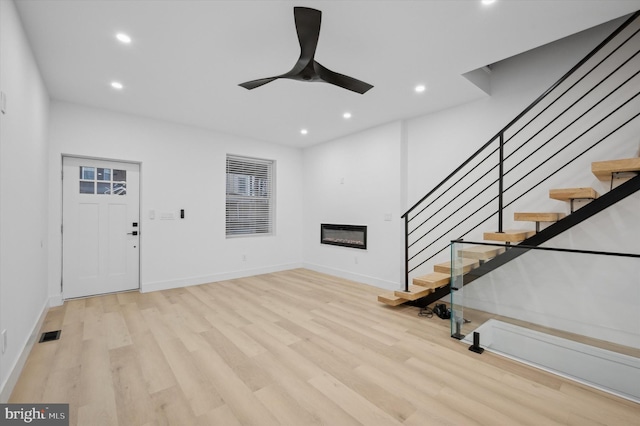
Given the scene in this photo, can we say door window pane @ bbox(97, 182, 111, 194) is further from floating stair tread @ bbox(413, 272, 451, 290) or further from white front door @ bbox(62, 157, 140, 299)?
floating stair tread @ bbox(413, 272, 451, 290)

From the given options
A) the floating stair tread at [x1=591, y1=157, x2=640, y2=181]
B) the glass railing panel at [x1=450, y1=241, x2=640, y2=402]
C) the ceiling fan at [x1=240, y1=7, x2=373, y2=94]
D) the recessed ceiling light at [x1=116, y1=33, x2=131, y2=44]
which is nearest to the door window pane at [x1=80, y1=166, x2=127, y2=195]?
the recessed ceiling light at [x1=116, y1=33, x2=131, y2=44]

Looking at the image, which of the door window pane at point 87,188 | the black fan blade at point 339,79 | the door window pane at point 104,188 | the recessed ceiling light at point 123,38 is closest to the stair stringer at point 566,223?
the black fan blade at point 339,79

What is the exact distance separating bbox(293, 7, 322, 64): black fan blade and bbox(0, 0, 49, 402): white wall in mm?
1940

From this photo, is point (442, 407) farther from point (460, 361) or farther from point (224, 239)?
point (224, 239)

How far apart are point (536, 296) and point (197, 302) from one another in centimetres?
408

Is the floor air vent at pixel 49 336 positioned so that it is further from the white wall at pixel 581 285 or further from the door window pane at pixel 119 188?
the white wall at pixel 581 285

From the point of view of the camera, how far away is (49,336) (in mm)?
2889

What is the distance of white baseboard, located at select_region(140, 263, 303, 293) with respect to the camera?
180 inches

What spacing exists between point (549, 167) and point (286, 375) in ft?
11.6

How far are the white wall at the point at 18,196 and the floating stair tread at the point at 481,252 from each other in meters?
3.75

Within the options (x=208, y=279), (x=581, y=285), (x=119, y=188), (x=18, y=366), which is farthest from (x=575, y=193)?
(x=119, y=188)

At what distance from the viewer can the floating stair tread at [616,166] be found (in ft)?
7.21

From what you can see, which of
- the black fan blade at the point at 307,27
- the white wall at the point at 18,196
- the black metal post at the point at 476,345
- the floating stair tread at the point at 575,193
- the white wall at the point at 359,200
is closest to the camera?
the white wall at the point at 18,196

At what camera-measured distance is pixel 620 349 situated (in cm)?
221
